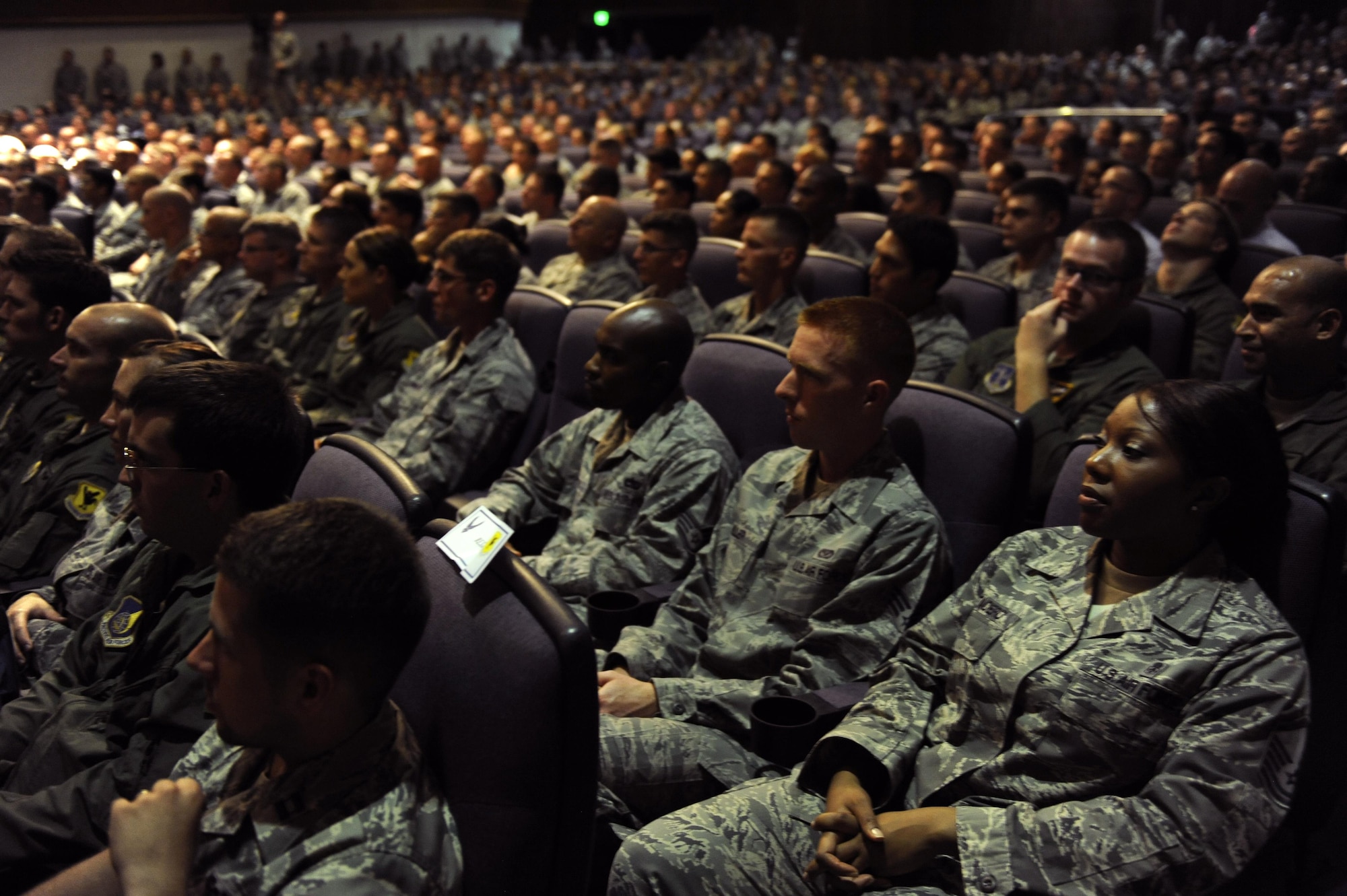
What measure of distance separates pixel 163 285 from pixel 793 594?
432 cm

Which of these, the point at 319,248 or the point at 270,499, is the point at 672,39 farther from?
the point at 270,499

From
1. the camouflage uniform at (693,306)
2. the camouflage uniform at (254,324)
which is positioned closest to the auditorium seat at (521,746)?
the camouflage uniform at (693,306)

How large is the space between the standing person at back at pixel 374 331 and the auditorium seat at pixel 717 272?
3.82ft

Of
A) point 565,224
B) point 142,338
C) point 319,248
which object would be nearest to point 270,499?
point 142,338

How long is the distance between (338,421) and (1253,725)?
9.29 ft

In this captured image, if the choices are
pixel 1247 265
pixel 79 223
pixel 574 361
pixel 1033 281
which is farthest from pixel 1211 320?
pixel 79 223

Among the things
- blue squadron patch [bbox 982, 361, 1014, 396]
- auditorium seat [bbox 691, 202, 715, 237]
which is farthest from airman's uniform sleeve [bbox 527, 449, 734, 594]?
auditorium seat [bbox 691, 202, 715, 237]

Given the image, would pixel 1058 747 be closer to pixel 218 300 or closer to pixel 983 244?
pixel 983 244

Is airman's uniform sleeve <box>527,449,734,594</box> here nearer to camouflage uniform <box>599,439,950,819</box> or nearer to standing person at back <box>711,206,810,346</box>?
camouflage uniform <box>599,439,950,819</box>

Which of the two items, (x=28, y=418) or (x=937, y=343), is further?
(x=937, y=343)

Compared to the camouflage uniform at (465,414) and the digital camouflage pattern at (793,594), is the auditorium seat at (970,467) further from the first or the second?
the camouflage uniform at (465,414)

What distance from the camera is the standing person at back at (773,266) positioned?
356 centimetres

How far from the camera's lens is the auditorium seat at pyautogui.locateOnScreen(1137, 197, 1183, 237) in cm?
483

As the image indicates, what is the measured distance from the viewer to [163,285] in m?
5.04
